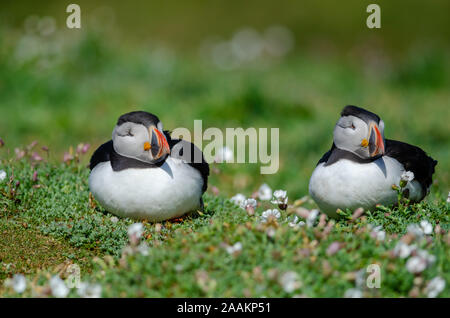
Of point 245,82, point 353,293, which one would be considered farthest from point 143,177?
point 245,82

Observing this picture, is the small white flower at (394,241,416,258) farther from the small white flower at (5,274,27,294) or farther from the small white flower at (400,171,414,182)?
the small white flower at (5,274,27,294)

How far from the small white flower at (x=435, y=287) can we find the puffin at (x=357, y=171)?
1037 millimetres

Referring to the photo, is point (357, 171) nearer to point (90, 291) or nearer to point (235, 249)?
point (235, 249)

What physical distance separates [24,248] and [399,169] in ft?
8.44

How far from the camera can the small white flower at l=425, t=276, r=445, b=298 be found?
3.06 metres

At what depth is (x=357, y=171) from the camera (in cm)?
405

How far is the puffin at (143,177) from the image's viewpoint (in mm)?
4125

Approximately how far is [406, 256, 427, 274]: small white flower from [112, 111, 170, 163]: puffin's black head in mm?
1765

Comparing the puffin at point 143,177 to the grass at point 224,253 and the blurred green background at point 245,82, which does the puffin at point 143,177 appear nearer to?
the grass at point 224,253

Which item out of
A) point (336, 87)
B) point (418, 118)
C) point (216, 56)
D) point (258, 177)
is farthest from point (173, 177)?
point (216, 56)

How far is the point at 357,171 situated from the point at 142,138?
1.45 m

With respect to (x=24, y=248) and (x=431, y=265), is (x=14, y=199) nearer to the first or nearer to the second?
(x=24, y=248)

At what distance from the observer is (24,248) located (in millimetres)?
4035

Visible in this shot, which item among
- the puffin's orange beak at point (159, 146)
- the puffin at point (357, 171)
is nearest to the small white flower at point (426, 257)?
the puffin at point (357, 171)
